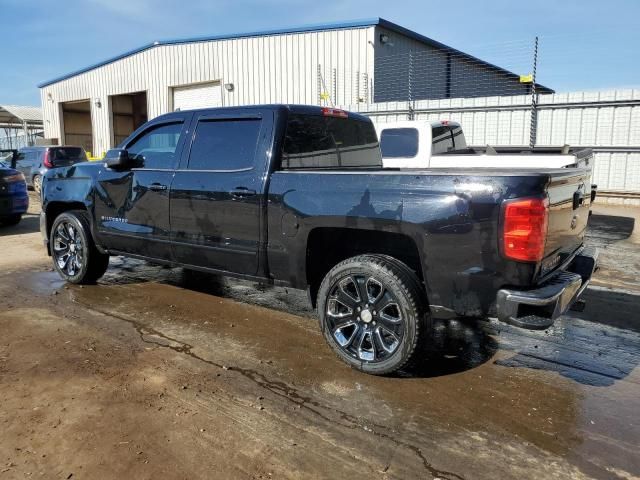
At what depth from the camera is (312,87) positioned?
18812mm

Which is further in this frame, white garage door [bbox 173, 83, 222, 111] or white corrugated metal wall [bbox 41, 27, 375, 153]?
white garage door [bbox 173, 83, 222, 111]

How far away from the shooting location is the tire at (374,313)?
3.48m

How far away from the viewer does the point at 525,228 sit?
9.90ft

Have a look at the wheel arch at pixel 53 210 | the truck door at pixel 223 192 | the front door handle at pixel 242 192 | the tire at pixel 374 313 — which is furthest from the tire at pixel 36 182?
the tire at pixel 374 313

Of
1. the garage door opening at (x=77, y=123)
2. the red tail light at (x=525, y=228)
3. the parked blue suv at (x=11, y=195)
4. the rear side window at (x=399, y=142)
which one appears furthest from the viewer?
the garage door opening at (x=77, y=123)

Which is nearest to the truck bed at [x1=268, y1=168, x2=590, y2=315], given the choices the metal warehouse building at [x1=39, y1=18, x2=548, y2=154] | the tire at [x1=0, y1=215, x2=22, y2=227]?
the tire at [x1=0, y1=215, x2=22, y2=227]

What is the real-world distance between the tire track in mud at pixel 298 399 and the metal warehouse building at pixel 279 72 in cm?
1280

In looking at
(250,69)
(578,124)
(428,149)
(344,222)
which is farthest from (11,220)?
(578,124)

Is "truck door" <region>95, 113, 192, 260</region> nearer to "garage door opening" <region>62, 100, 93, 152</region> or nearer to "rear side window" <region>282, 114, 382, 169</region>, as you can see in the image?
"rear side window" <region>282, 114, 382, 169</region>

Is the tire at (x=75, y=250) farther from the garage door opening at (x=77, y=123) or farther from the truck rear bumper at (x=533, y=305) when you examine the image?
the garage door opening at (x=77, y=123)

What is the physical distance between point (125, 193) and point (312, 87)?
1454 centimetres

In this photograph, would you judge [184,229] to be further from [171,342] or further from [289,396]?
[289,396]

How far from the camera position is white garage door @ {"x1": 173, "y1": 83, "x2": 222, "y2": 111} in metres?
22.3

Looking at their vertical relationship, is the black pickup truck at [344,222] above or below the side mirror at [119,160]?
below
